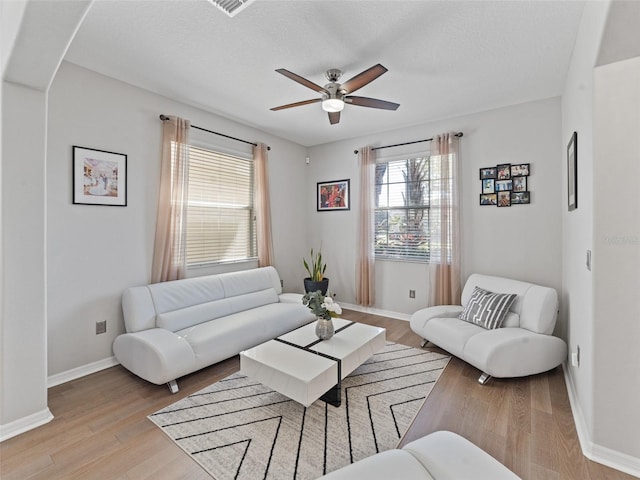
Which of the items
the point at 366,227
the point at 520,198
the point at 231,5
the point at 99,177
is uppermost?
the point at 231,5

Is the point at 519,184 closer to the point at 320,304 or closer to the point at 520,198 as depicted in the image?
the point at 520,198

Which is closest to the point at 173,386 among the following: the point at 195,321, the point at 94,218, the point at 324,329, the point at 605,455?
the point at 195,321

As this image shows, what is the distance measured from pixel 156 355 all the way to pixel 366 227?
3.15 m

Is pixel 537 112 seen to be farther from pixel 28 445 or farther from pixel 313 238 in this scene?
pixel 28 445

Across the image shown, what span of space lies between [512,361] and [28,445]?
3.46 metres

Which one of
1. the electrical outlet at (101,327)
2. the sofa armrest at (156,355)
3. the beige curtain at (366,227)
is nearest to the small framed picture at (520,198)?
the beige curtain at (366,227)

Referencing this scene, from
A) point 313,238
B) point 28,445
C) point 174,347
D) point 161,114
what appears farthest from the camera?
point 313,238

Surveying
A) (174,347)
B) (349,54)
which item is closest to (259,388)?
(174,347)

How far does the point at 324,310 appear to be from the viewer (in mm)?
2514

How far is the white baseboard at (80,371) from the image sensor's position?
→ 2.55 m

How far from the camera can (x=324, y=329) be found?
258 centimetres

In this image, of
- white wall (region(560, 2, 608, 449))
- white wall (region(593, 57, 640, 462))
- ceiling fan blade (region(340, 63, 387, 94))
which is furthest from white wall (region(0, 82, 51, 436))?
white wall (region(593, 57, 640, 462))

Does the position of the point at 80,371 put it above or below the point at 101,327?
below

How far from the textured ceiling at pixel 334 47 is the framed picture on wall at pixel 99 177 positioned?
76cm
